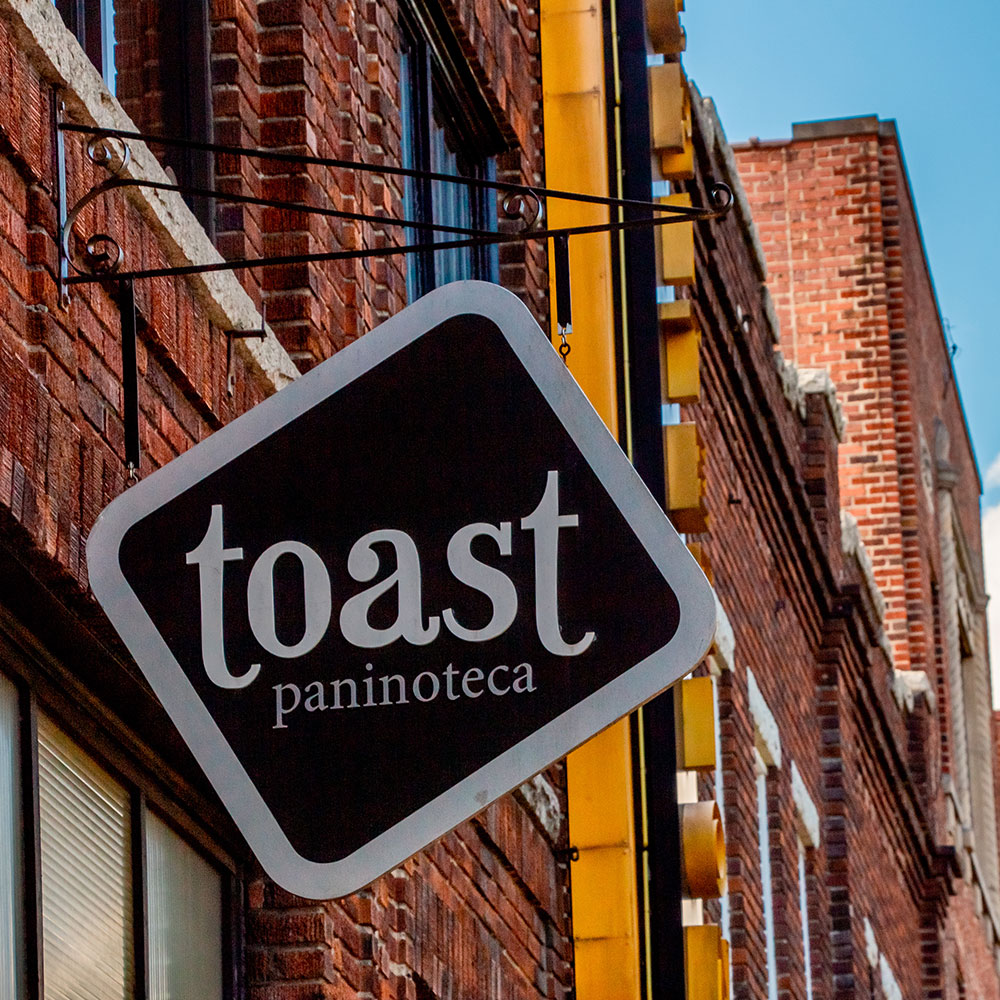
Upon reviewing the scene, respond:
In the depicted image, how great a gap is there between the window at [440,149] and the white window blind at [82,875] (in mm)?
3290

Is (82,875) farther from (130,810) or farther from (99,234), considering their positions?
(99,234)

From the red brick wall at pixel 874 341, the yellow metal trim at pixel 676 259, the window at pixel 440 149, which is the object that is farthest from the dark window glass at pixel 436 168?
the red brick wall at pixel 874 341

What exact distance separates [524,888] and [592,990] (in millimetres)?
815

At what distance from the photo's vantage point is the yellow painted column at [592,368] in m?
9.78

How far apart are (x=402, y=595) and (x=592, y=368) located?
17.5 feet

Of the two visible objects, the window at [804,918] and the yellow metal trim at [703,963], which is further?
the window at [804,918]

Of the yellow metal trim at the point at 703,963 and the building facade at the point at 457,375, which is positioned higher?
the building facade at the point at 457,375

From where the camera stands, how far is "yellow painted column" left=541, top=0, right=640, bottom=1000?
9781 millimetres

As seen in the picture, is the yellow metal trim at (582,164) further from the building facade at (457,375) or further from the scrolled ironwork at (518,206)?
the scrolled ironwork at (518,206)

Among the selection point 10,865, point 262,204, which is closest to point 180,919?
point 10,865

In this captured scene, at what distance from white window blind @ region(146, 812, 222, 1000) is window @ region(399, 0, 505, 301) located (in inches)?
115

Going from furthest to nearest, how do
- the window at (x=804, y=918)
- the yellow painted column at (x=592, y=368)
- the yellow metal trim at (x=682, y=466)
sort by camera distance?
1. the window at (x=804, y=918)
2. the yellow metal trim at (x=682, y=466)
3. the yellow painted column at (x=592, y=368)

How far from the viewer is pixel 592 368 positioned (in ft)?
33.4

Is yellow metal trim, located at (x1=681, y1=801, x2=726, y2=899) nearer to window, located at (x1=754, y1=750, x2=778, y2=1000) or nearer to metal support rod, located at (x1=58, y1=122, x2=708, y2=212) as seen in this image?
metal support rod, located at (x1=58, y1=122, x2=708, y2=212)
